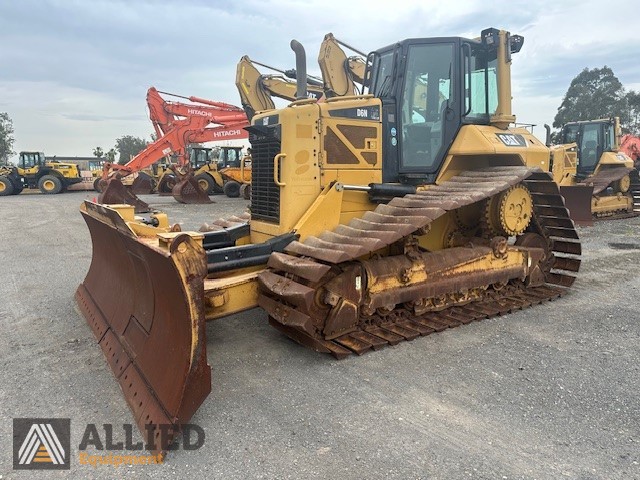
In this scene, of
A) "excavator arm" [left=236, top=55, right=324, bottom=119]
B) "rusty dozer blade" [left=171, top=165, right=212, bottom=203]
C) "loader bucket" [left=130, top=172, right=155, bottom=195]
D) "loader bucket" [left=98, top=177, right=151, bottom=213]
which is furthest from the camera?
"loader bucket" [left=130, top=172, right=155, bottom=195]

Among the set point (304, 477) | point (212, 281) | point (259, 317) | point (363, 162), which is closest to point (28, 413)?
point (212, 281)

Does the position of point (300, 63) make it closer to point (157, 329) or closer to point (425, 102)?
point (425, 102)

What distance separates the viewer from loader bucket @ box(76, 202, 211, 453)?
298 cm

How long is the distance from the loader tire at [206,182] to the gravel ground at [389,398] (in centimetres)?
1784

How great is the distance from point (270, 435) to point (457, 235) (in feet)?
12.2

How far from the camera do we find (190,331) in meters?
3.03

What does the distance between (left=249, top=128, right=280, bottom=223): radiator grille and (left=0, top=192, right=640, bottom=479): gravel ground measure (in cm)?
120

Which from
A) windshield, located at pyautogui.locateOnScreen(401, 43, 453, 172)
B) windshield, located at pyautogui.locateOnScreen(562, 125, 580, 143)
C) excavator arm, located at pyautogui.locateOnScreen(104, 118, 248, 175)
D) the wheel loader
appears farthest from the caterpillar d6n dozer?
excavator arm, located at pyautogui.locateOnScreen(104, 118, 248, 175)

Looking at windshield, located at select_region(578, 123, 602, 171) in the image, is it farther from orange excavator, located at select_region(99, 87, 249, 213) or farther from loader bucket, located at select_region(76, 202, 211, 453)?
loader bucket, located at select_region(76, 202, 211, 453)

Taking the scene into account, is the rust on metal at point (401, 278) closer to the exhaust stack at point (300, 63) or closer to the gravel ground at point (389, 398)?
the gravel ground at point (389, 398)

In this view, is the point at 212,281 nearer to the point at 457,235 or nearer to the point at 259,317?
the point at 259,317

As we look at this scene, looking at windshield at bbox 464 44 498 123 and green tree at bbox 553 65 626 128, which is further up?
green tree at bbox 553 65 626 128

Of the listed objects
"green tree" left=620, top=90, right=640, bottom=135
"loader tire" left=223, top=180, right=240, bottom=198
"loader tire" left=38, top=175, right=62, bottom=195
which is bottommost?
"loader tire" left=223, top=180, right=240, bottom=198

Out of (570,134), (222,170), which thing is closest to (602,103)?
(570,134)
